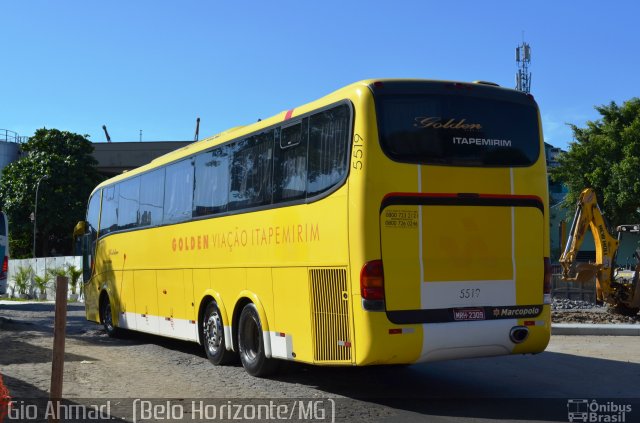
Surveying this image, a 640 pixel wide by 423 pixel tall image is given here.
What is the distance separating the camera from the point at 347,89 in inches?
344

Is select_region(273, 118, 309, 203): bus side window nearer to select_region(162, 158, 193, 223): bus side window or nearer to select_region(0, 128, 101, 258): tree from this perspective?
select_region(162, 158, 193, 223): bus side window

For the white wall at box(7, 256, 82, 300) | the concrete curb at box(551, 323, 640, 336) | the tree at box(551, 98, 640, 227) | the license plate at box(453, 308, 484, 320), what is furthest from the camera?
the tree at box(551, 98, 640, 227)

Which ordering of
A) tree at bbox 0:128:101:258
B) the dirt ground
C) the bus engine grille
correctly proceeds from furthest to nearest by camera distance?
tree at bbox 0:128:101:258
the dirt ground
the bus engine grille

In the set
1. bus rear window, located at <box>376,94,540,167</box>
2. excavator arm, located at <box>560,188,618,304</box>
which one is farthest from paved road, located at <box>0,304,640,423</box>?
excavator arm, located at <box>560,188,618,304</box>

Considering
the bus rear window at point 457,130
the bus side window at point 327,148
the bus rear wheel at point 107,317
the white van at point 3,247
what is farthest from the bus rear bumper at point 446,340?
the white van at point 3,247

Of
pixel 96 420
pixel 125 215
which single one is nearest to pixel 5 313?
pixel 125 215

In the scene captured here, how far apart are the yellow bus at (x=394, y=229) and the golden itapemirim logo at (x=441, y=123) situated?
0.05 feet

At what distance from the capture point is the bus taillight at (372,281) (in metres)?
8.04

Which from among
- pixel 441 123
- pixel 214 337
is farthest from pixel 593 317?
pixel 441 123

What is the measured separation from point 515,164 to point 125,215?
9.44 meters

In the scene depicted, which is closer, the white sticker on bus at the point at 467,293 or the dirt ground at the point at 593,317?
the white sticker on bus at the point at 467,293

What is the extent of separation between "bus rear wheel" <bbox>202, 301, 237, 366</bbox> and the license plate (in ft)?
13.5

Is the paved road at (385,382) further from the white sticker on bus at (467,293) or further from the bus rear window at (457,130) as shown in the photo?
the bus rear window at (457,130)

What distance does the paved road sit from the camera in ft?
27.1
